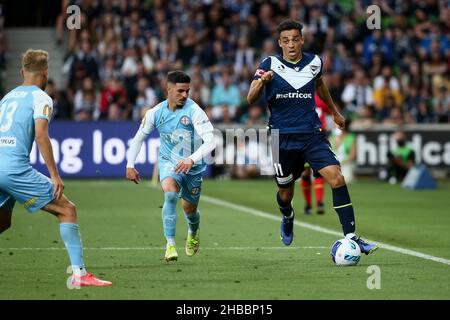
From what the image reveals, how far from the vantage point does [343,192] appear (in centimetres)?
1170

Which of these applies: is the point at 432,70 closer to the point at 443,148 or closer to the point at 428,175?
the point at 443,148

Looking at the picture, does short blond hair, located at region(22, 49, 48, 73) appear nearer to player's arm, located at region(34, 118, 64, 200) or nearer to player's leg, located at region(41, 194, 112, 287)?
player's arm, located at region(34, 118, 64, 200)

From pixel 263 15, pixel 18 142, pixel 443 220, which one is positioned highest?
→ pixel 263 15

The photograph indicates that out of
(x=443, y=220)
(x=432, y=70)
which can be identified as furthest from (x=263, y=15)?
(x=443, y=220)

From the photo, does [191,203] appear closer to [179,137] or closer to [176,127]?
[179,137]

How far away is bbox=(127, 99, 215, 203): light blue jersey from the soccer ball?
1.76m

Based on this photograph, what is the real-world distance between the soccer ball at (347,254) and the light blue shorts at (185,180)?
5.99 ft

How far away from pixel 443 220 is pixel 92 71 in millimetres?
14646

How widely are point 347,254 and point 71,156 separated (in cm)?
1703

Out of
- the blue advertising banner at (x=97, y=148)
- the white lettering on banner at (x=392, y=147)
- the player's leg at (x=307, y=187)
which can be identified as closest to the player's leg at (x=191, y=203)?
the player's leg at (x=307, y=187)

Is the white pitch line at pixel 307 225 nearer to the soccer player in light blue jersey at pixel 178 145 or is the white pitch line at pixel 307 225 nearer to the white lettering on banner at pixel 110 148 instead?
the soccer player in light blue jersey at pixel 178 145

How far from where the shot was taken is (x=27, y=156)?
9539mm

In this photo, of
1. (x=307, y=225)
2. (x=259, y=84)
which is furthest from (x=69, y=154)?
(x=259, y=84)

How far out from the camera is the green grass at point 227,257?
30.6ft
